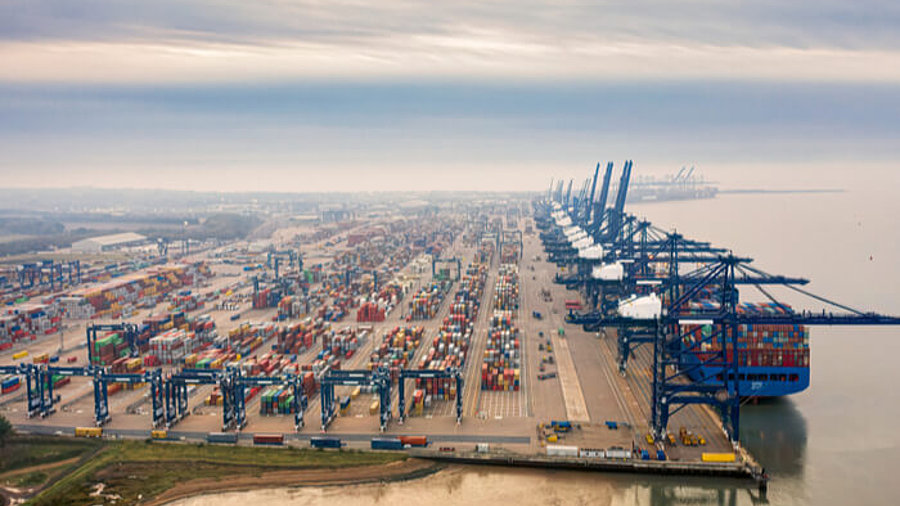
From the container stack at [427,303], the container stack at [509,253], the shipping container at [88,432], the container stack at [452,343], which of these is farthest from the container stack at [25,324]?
the container stack at [509,253]

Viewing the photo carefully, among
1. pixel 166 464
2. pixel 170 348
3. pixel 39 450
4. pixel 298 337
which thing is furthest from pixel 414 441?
pixel 170 348

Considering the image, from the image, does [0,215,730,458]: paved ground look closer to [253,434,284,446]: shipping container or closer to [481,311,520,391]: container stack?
[481,311,520,391]: container stack

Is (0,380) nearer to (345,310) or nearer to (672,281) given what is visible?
(345,310)

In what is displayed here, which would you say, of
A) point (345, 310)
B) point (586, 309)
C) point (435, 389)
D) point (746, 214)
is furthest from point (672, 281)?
point (746, 214)

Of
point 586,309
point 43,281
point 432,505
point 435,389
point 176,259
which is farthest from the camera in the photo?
point 176,259

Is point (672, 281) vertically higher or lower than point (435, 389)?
higher

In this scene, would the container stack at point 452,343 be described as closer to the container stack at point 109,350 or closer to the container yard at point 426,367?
the container yard at point 426,367
